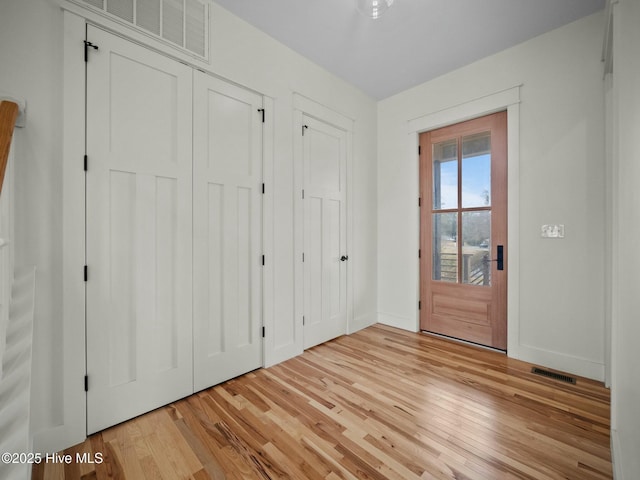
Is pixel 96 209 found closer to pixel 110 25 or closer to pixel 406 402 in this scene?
pixel 110 25

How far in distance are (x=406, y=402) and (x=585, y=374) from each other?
1678mm

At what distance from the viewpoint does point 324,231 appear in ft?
10.6

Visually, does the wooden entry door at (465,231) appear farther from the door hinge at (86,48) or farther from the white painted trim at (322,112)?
the door hinge at (86,48)

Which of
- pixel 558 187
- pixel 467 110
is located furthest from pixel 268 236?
pixel 558 187

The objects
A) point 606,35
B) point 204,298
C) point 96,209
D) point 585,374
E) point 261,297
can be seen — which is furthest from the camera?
point 261,297

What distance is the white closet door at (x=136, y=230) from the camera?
5.79ft

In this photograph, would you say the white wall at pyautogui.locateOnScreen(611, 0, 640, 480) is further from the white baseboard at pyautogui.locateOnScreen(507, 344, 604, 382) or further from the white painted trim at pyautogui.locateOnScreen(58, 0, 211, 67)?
the white painted trim at pyautogui.locateOnScreen(58, 0, 211, 67)

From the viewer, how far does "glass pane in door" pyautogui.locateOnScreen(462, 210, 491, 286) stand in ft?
10.1

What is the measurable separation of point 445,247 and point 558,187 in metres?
1.19

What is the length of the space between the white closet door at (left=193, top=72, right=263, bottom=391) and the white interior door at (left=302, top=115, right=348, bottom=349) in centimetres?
61

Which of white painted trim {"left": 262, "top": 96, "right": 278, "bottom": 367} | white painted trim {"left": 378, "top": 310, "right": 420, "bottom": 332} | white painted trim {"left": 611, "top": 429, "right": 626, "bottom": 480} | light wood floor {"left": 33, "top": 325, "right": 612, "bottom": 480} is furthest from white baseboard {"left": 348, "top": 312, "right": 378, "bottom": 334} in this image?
white painted trim {"left": 611, "top": 429, "right": 626, "bottom": 480}

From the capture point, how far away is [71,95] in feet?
5.47

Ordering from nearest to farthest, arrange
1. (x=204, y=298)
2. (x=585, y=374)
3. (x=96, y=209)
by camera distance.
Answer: (x=96, y=209) < (x=204, y=298) < (x=585, y=374)

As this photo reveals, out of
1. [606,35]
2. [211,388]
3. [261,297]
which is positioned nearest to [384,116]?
[606,35]
